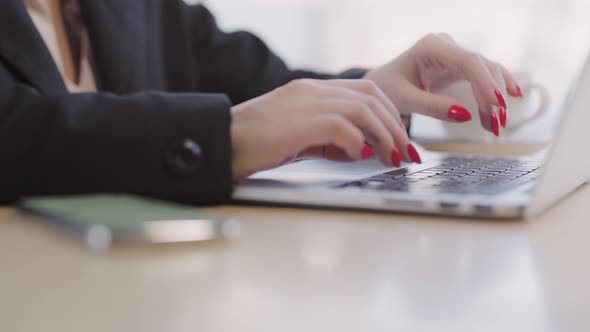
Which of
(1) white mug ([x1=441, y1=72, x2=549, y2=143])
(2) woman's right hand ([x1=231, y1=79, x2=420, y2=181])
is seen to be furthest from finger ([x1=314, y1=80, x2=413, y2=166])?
(1) white mug ([x1=441, y1=72, x2=549, y2=143])

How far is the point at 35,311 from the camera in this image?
0.25 m

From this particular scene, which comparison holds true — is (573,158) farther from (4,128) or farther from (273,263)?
(4,128)

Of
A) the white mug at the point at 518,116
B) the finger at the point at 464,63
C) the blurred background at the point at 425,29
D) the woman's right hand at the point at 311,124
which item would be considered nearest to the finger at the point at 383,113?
the woman's right hand at the point at 311,124

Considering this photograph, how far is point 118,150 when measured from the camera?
1.64ft

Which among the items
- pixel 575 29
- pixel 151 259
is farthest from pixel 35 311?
pixel 575 29

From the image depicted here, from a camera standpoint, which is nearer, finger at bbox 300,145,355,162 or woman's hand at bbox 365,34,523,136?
finger at bbox 300,145,355,162

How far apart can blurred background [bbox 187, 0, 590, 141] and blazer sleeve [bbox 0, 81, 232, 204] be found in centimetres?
94

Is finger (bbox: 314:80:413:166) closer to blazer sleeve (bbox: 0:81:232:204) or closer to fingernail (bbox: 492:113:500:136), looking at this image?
blazer sleeve (bbox: 0:81:232:204)

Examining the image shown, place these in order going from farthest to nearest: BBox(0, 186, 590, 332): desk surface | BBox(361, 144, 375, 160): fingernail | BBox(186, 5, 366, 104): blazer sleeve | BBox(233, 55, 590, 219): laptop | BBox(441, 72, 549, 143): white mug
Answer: BBox(186, 5, 366, 104): blazer sleeve, BBox(441, 72, 549, 143): white mug, BBox(361, 144, 375, 160): fingernail, BBox(233, 55, 590, 219): laptop, BBox(0, 186, 590, 332): desk surface

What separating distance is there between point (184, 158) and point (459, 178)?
0.26 meters

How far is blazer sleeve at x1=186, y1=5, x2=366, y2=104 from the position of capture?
45.4 inches

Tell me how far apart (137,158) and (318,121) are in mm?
153

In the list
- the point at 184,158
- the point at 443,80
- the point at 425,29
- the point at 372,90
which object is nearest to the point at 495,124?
the point at 443,80

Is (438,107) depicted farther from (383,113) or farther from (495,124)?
(383,113)
